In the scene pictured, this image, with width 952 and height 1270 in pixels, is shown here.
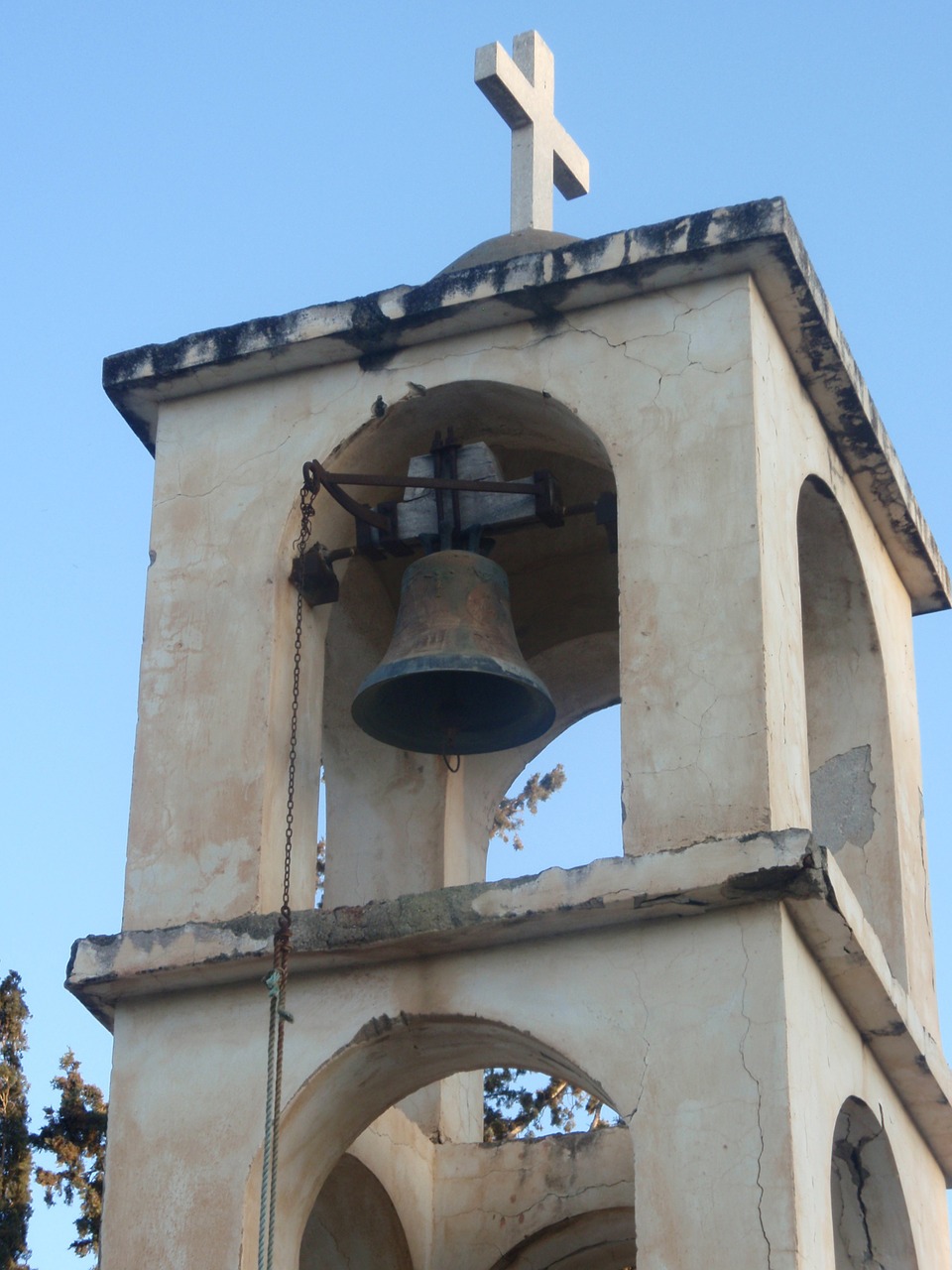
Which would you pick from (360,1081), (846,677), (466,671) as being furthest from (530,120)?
(360,1081)

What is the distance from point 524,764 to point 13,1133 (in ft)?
8.70

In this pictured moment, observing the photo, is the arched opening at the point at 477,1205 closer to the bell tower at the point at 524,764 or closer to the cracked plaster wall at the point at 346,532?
the bell tower at the point at 524,764

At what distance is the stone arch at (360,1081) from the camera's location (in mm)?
7801

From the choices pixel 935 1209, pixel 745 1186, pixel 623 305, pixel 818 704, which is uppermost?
pixel 623 305

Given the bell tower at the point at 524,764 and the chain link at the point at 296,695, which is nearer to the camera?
the bell tower at the point at 524,764

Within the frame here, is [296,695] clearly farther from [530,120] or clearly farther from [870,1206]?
[530,120]

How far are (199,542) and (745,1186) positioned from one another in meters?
3.12

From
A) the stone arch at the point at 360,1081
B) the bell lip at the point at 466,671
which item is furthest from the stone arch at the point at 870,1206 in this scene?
the bell lip at the point at 466,671

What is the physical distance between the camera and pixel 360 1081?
26.3 ft

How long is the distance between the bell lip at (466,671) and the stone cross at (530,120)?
7.04ft

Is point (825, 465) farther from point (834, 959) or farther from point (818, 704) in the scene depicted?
point (834, 959)

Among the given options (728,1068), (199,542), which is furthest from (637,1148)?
(199,542)

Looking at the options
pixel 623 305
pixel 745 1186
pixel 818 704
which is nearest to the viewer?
pixel 745 1186

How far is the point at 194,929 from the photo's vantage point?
8086 millimetres
